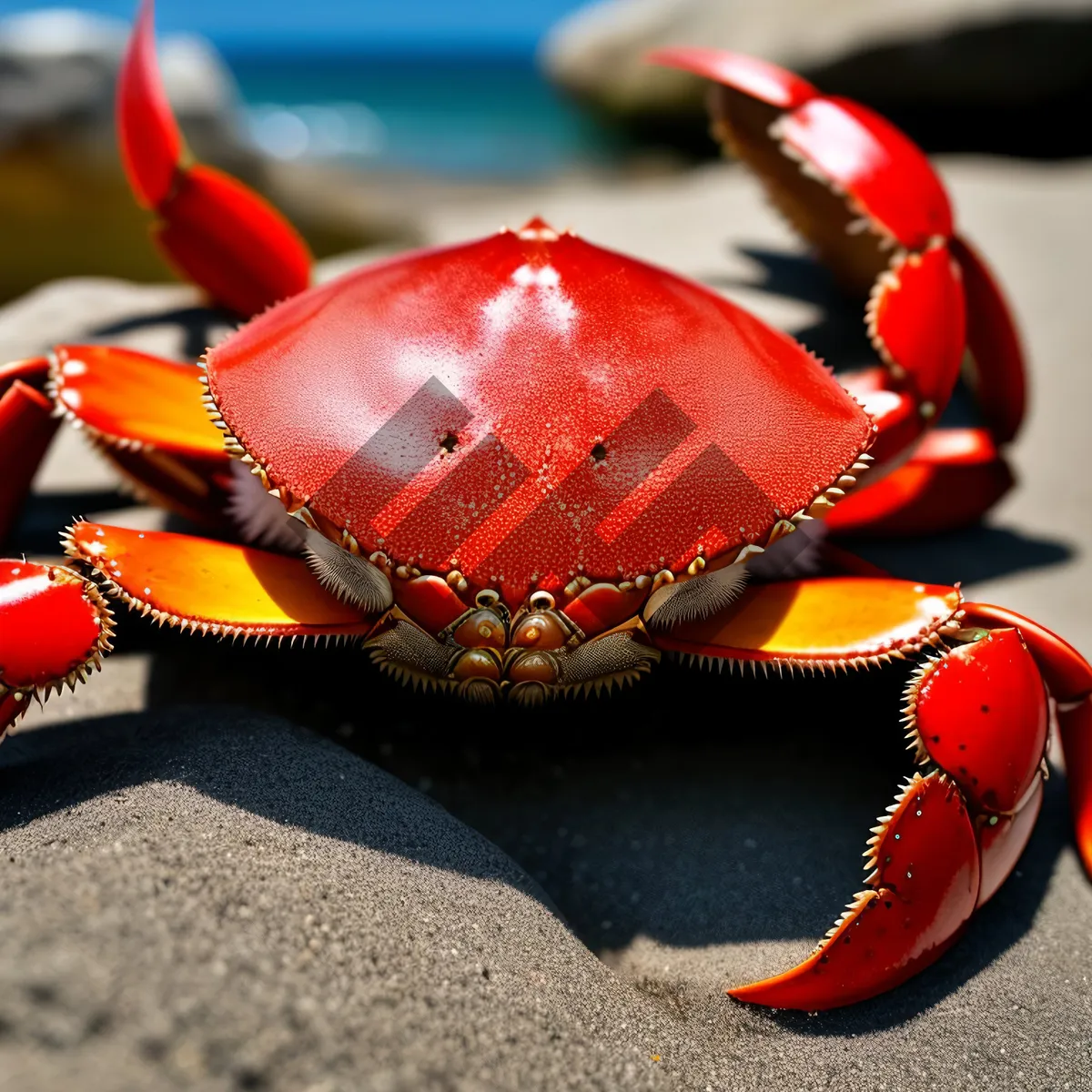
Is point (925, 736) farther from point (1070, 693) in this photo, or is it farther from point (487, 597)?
point (487, 597)

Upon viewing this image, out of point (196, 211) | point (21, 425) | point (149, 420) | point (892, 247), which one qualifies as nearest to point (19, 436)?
point (21, 425)

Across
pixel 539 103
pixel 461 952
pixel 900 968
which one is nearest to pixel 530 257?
pixel 461 952

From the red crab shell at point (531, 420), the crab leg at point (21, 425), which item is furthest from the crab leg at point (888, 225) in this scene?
the crab leg at point (21, 425)

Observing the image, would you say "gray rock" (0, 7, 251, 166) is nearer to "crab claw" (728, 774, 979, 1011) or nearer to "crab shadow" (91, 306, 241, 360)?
"crab shadow" (91, 306, 241, 360)

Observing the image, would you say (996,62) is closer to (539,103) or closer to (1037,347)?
(1037,347)

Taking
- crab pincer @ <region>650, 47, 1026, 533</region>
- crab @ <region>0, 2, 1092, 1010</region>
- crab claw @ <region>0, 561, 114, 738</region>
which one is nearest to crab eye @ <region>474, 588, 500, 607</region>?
crab @ <region>0, 2, 1092, 1010</region>
